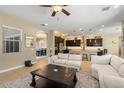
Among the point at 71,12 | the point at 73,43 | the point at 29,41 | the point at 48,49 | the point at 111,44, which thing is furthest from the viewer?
the point at 73,43

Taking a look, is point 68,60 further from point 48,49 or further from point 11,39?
point 48,49

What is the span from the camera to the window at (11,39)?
16.5 feet

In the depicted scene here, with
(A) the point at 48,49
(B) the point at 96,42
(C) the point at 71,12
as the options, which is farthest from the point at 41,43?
(C) the point at 71,12

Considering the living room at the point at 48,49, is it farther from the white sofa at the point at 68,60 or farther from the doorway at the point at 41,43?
the doorway at the point at 41,43

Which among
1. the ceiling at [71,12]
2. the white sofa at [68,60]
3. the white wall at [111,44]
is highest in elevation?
the ceiling at [71,12]

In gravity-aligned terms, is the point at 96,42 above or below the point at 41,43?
above

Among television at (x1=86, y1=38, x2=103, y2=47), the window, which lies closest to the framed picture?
the window

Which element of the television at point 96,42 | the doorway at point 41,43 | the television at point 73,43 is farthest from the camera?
the television at point 73,43

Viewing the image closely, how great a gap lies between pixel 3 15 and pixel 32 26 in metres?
2.30

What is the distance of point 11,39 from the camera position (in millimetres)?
5480

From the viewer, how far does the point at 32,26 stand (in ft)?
22.8

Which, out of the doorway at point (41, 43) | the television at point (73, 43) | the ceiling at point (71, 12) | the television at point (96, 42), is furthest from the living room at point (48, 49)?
the television at point (73, 43)

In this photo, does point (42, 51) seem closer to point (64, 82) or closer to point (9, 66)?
point (9, 66)
